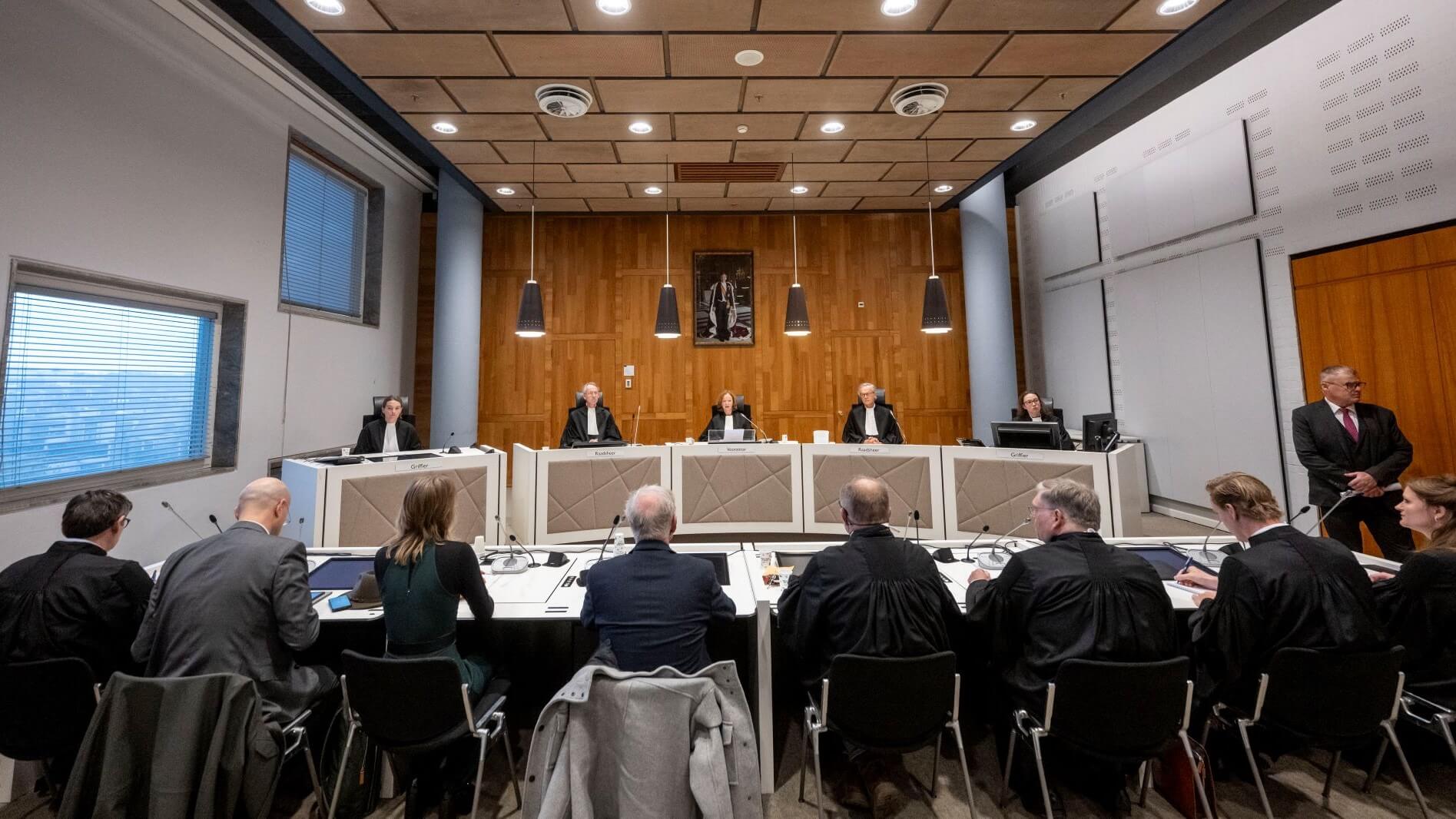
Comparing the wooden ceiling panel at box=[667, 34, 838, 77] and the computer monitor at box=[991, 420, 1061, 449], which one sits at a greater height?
the wooden ceiling panel at box=[667, 34, 838, 77]

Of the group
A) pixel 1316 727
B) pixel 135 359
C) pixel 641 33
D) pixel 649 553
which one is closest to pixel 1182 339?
pixel 1316 727

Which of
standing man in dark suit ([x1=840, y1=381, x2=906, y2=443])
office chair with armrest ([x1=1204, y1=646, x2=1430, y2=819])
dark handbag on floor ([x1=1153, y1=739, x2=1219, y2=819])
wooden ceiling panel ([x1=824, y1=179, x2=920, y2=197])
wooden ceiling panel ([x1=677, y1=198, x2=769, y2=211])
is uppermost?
wooden ceiling panel ([x1=677, y1=198, x2=769, y2=211])

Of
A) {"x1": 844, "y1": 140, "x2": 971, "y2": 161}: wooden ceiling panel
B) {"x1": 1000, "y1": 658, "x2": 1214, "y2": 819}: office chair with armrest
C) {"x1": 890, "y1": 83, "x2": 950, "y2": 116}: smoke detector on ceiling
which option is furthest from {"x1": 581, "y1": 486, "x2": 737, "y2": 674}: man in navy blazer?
{"x1": 844, "y1": 140, "x2": 971, "y2": 161}: wooden ceiling panel

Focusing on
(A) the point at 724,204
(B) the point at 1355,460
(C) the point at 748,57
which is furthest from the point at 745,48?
(B) the point at 1355,460

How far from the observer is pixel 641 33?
3.63 m

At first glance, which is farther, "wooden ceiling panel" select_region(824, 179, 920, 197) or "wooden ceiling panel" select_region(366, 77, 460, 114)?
"wooden ceiling panel" select_region(824, 179, 920, 197)

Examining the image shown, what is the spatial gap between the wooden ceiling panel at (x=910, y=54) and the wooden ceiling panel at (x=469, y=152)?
3.24 metres

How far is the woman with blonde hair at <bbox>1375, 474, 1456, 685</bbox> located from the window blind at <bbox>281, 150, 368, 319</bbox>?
700cm

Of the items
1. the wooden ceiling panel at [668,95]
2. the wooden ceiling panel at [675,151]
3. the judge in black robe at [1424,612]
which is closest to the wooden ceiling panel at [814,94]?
the wooden ceiling panel at [668,95]

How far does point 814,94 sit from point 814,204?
289 centimetres

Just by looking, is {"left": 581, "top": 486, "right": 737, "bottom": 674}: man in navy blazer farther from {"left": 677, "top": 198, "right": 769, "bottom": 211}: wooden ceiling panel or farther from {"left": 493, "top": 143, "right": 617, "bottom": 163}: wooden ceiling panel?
{"left": 677, "top": 198, "right": 769, "bottom": 211}: wooden ceiling panel

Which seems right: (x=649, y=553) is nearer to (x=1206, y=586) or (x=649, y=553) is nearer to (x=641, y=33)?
(x=1206, y=586)

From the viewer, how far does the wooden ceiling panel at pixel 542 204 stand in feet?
22.8

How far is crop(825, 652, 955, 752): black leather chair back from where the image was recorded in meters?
1.79
